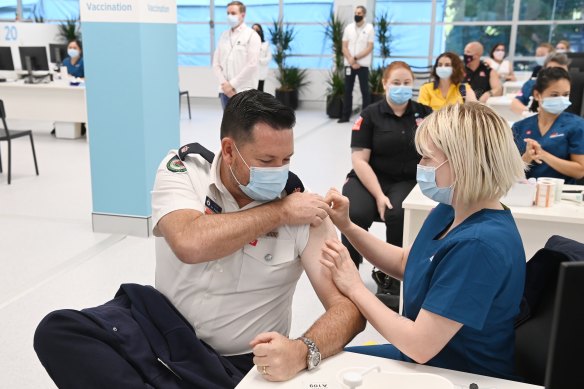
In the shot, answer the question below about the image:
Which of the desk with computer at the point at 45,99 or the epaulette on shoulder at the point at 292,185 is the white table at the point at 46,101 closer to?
the desk with computer at the point at 45,99

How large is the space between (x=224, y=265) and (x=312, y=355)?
1.50ft

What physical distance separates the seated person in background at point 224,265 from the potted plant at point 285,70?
346 inches

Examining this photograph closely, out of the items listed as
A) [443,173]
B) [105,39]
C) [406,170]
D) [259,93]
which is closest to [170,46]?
[105,39]

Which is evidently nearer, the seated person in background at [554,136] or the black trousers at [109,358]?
the black trousers at [109,358]

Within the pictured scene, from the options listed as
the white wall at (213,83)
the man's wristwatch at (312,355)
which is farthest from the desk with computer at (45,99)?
the man's wristwatch at (312,355)

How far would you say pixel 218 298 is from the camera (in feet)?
5.55

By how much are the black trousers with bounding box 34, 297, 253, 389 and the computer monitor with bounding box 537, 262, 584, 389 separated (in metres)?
0.93

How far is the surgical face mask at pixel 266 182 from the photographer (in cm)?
170

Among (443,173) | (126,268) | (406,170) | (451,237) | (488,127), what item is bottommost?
(126,268)

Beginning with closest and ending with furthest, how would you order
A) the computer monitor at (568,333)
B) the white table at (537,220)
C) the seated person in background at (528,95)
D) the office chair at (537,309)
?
the computer monitor at (568,333), the office chair at (537,309), the white table at (537,220), the seated person in background at (528,95)

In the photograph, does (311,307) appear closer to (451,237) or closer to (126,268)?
(126,268)

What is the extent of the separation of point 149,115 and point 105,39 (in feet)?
1.85

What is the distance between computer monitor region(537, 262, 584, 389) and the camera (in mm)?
777

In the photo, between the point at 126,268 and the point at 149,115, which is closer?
the point at 126,268
